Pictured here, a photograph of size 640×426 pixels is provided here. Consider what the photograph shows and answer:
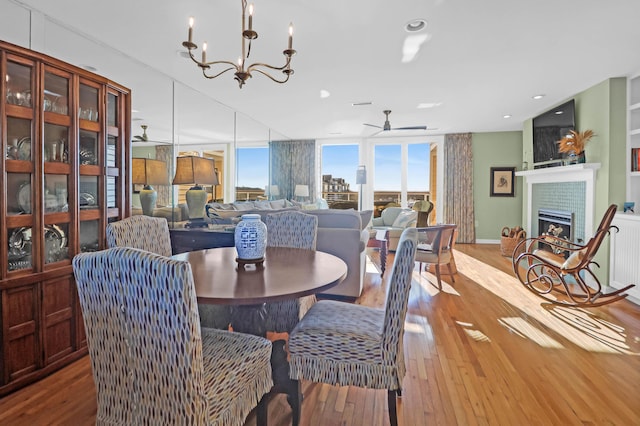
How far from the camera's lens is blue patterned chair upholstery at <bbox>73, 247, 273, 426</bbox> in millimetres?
1011

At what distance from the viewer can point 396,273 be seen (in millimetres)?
1466

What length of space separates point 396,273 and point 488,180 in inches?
282

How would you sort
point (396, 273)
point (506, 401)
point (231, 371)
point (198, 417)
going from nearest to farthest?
point (198, 417)
point (231, 371)
point (396, 273)
point (506, 401)

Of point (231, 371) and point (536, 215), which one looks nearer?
point (231, 371)

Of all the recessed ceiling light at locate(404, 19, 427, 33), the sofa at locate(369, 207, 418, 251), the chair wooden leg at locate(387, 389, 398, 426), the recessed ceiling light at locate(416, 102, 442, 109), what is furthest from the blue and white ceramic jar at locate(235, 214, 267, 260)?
the recessed ceiling light at locate(416, 102, 442, 109)

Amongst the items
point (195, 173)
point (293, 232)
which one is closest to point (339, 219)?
point (293, 232)

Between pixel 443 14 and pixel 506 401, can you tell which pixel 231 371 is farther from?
pixel 443 14

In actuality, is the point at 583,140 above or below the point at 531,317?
above

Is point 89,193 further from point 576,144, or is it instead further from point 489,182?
point 489,182

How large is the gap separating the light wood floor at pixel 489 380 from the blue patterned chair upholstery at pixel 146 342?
0.79 metres

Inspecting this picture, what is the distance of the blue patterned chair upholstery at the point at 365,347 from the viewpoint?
1.49m

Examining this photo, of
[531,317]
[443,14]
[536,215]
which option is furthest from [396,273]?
[536,215]

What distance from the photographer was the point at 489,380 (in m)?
2.12

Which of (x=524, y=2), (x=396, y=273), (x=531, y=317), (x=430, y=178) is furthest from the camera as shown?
(x=430, y=178)
